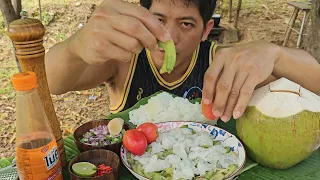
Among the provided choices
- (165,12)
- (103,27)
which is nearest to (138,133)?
(103,27)

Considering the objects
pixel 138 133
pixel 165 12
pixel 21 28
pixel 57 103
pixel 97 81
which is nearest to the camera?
pixel 21 28

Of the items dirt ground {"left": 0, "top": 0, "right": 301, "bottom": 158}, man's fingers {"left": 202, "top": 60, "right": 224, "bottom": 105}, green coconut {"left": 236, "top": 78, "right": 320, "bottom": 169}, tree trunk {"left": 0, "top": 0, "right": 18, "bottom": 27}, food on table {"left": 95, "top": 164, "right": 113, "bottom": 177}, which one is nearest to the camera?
food on table {"left": 95, "top": 164, "right": 113, "bottom": 177}

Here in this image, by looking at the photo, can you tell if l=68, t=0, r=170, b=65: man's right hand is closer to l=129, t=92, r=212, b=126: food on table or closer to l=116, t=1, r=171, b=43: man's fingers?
l=116, t=1, r=171, b=43: man's fingers

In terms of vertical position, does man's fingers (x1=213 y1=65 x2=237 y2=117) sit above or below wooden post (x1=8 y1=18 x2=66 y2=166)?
below

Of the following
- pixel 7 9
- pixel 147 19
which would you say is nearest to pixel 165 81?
pixel 147 19

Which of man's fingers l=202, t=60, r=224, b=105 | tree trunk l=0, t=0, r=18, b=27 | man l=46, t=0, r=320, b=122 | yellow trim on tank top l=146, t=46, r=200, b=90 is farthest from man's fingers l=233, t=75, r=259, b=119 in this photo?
tree trunk l=0, t=0, r=18, b=27

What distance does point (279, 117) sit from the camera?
1.21 metres

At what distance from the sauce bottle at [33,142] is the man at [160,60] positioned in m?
0.28

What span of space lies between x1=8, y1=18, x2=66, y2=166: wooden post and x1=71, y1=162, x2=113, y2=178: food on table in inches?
5.9

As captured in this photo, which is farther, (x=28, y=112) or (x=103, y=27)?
(x=103, y=27)

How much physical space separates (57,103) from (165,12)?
3045 millimetres

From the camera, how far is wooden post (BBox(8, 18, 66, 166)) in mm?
995

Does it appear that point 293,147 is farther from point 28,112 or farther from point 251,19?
point 251,19

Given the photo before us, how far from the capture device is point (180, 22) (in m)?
1.89
